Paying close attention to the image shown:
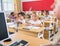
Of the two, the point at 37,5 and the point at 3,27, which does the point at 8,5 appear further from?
the point at 3,27

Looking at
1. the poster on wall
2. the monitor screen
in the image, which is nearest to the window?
the poster on wall

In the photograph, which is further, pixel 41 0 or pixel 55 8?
pixel 41 0

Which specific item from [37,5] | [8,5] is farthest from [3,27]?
[37,5]

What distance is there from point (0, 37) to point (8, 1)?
20.4 ft

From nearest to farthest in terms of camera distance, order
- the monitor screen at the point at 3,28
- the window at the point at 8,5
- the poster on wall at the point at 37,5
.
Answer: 1. the monitor screen at the point at 3,28
2. the window at the point at 8,5
3. the poster on wall at the point at 37,5

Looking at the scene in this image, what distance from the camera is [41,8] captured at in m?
7.44

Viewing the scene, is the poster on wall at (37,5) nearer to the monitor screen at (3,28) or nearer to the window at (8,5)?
the window at (8,5)

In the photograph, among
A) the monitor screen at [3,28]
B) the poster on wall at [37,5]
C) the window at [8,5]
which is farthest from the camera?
the poster on wall at [37,5]

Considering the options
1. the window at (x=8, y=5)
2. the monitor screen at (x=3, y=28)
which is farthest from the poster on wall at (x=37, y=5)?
the monitor screen at (x=3, y=28)

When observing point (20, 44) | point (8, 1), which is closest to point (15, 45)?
point (20, 44)

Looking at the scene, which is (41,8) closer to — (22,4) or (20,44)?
(22,4)

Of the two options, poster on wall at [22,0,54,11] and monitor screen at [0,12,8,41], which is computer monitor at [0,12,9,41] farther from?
poster on wall at [22,0,54,11]

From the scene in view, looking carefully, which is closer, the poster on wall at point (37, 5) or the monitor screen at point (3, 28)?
the monitor screen at point (3, 28)

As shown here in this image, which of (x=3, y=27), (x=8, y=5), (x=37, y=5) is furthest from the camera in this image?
(x=37, y=5)
